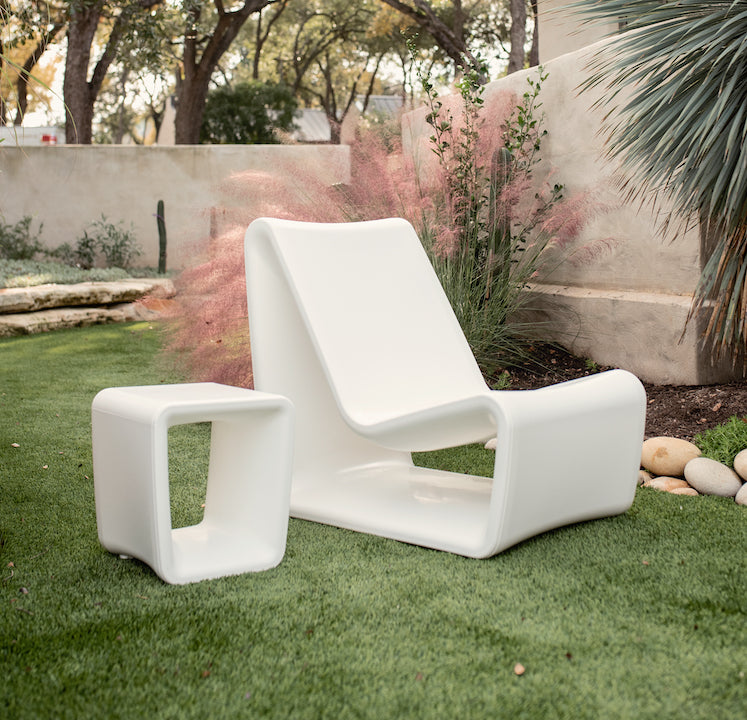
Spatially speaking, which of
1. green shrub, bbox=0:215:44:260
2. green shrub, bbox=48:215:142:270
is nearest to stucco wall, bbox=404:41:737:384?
green shrub, bbox=48:215:142:270

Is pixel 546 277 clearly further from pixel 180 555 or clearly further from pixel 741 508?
pixel 180 555

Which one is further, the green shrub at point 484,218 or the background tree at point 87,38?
the background tree at point 87,38

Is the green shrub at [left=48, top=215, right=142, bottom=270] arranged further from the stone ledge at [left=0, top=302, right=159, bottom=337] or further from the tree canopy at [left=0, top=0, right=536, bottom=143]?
the stone ledge at [left=0, top=302, right=159, bottom=337]

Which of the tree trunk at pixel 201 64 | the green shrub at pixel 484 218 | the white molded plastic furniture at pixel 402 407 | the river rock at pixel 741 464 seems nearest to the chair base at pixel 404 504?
the white molded plastic furniture at pixel 402 407

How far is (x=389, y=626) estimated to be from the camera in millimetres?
1754

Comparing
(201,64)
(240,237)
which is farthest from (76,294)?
(201,64)

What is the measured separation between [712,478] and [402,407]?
1.04m

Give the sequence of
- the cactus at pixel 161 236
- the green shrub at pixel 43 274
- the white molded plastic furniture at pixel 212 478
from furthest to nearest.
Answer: the cactus at pixel 161 236 → the green shrub at pixel 43 274 → the white molded plastic furniture at pixel 212 478

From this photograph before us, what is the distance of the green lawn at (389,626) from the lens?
4.76ft

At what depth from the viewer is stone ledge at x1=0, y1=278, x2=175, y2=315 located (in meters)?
6.92

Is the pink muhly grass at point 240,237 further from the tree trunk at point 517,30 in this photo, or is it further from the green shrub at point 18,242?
the tree trunk at point 517,30

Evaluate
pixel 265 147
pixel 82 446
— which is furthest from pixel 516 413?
pixel 265 147

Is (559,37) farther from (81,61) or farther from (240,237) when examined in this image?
(81,61)

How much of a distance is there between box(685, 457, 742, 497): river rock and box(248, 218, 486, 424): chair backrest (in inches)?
29.9
